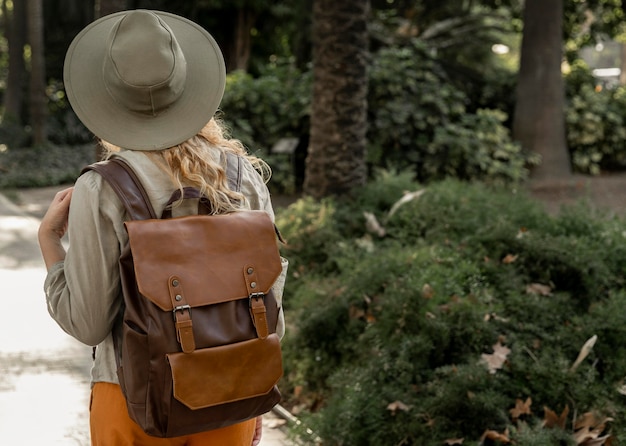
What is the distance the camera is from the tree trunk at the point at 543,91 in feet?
43.1

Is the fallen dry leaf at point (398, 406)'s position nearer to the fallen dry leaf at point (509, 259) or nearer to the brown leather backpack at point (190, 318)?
the fallen dry leaf at point (509, 259)

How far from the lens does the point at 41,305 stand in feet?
22.7

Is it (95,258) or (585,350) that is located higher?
(95,258)

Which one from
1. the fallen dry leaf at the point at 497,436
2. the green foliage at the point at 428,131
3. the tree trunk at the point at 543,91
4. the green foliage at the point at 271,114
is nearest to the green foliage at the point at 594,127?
the tree trunk at the point at 543,91

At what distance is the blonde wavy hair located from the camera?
2133 millimetres

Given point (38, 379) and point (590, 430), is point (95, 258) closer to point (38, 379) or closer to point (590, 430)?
point (590, 430)

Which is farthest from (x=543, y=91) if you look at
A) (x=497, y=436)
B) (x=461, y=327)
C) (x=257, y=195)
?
(x=257, y=195)

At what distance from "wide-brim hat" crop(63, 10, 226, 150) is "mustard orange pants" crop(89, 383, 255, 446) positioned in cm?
63

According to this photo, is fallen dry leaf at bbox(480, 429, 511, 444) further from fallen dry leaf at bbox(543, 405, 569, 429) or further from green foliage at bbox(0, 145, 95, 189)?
green foliage at bbox(0, 145, 95, 189)

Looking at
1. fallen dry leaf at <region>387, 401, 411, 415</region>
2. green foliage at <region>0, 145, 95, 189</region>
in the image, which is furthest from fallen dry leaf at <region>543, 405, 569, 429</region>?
green foliage at <region>0, 145, 95, 189</region>

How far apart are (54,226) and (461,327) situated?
265 centimetres

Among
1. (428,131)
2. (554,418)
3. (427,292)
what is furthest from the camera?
(428,131)

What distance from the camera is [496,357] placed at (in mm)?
4199

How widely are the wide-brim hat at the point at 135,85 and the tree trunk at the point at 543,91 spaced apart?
1154cm
